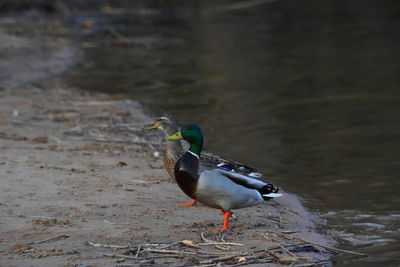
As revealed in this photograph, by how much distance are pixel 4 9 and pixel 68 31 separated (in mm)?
3818

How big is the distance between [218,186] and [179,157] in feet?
4.84

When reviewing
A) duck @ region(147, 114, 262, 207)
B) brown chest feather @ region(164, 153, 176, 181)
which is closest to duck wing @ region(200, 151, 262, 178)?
duck @ region(147, 114, 262, 207)

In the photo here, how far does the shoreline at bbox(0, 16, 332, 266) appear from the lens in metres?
6.02

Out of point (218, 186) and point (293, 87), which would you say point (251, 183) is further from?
point (293, 87)

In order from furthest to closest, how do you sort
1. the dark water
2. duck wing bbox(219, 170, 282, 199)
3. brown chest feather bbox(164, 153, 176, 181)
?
the dark water
brown chest feather bbox(164, 153, 176, 181)
duck wing bbox(219, 170, 282, 199)

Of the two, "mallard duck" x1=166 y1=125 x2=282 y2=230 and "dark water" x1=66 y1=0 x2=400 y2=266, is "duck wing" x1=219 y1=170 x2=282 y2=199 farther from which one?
"dark water" x1=66 y1=0 x2=400 y2=266

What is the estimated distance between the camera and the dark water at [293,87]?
8.42m

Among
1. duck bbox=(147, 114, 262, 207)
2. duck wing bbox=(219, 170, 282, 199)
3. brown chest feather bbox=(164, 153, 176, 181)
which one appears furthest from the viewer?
brown chest feather bbox=(164, 153, 176, 181)

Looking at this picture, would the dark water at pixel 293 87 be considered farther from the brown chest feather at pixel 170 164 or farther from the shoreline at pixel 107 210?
the brown chest feather at pixel 170 164

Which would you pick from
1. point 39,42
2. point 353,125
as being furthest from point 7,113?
point 39,42

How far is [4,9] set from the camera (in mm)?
24391

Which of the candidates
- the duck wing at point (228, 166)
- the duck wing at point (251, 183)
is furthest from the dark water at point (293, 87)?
the duck wing at point (228, 166)

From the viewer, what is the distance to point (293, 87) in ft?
46.7

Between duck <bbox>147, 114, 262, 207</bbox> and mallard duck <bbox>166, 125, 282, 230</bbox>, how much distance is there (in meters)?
0.09
